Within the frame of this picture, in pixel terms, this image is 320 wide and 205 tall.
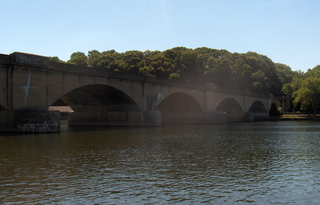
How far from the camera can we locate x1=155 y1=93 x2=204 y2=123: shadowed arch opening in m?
64.4

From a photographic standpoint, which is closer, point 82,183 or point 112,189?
point 112,189

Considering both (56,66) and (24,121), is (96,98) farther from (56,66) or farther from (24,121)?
(24,121)

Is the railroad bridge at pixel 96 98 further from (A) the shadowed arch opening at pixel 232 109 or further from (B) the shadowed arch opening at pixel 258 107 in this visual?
(B) the shadowed arch opening at pixel 258 107

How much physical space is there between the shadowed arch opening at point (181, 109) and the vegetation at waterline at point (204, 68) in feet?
36.8

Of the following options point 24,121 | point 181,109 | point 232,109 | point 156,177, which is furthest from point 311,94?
point 156,177

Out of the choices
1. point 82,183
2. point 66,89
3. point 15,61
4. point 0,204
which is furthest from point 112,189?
point 66,89

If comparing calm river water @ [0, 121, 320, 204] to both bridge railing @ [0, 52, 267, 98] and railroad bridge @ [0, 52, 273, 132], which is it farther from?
bridge railing @ [0, 52, 267, 98]

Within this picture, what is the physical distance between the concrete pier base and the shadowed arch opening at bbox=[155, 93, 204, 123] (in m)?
35.6

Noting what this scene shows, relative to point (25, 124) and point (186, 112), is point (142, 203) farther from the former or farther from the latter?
point (186, 112)

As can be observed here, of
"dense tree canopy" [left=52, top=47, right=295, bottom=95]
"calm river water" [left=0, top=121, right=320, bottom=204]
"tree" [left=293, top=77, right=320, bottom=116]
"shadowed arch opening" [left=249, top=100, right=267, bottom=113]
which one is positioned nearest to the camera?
"calm river water" [left=0, top=121, right=320, bottom=204]

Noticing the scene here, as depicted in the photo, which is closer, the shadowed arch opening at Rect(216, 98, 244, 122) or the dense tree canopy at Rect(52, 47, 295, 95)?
the shadowed arch opening at Rect(216, 98, 244, 122)

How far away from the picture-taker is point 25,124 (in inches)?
1179

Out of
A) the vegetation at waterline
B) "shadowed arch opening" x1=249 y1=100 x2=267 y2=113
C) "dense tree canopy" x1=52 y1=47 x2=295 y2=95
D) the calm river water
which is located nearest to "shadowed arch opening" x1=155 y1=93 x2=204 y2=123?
the vegetation at waterline

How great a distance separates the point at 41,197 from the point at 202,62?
3166 inches
